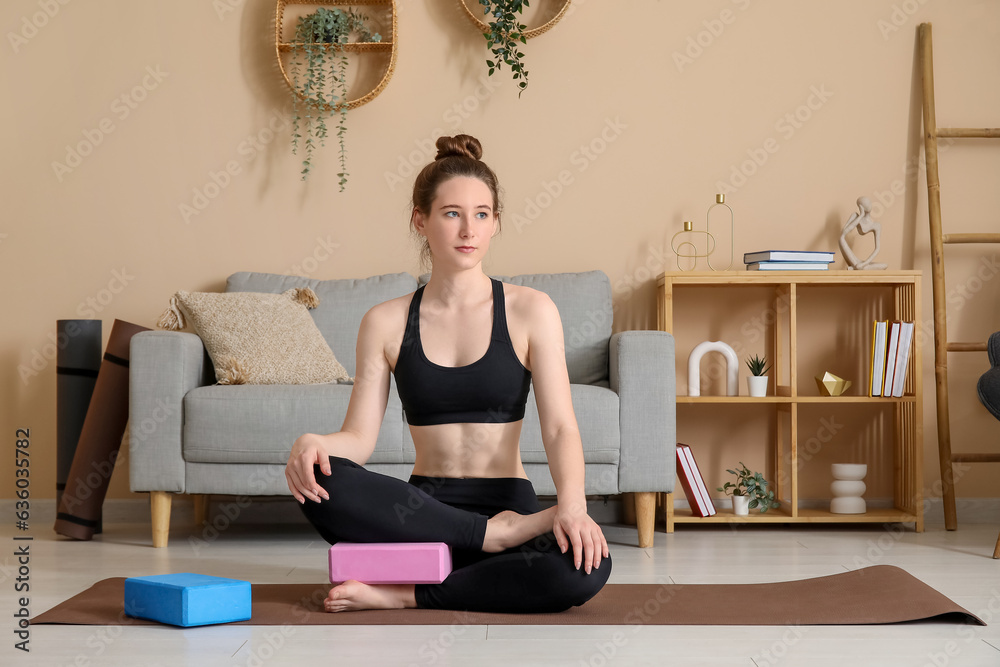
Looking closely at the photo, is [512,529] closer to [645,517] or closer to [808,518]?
[645,517]

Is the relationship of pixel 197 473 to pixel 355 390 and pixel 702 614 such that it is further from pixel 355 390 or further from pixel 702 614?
pixel 702 614

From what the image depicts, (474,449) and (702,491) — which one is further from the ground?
(474,449)

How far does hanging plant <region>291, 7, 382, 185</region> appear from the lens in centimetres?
331

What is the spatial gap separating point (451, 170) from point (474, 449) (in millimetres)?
559

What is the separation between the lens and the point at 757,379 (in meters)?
3.06

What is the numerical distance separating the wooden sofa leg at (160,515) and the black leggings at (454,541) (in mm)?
1155

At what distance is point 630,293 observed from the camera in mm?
3346

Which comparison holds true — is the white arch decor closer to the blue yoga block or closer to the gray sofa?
the gray sofa

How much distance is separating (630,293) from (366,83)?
1277 millimetres

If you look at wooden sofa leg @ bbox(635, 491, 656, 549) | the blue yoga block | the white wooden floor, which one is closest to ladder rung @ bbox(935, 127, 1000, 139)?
the white wooden floor

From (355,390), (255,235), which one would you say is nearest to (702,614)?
(355,390)

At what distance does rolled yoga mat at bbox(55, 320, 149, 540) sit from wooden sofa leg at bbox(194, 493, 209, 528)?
0.35 m

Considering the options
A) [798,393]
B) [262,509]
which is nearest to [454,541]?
[262,509]

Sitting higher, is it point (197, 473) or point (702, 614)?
point (197, 473)
